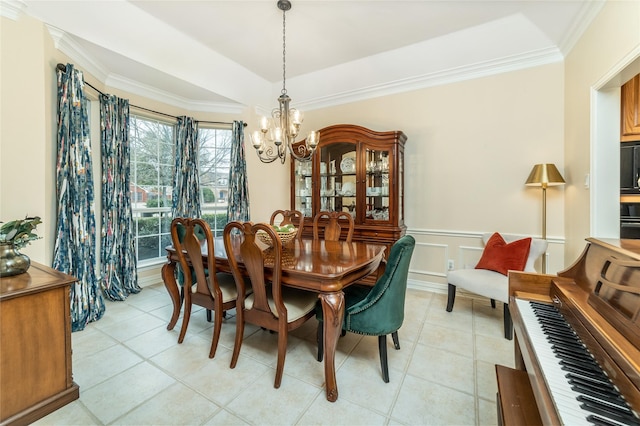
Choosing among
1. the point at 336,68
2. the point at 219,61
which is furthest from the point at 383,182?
the point at 219,61

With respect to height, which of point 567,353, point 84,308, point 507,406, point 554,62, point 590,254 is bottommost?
point 84,308

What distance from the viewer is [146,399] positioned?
1.60 meters

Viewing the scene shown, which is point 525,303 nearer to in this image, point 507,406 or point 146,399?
point 507,406

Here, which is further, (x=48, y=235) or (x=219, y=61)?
(x=219, y=61)

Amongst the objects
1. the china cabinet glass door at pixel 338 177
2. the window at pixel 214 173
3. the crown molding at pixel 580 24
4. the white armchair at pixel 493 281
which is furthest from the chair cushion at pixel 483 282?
the window at pixel 214 173

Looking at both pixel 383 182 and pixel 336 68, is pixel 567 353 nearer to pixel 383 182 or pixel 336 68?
pixel 383 182

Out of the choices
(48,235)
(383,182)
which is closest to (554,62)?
(383,182)

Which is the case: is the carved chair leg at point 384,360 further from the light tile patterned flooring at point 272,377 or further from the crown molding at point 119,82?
the crown molding at point 119,82

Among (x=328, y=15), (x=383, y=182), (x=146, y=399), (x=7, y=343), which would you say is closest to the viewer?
(x=7, y=343)

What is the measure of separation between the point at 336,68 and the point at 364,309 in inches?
127

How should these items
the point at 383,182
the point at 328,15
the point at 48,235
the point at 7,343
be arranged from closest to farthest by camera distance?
1. the point at 7,343
2. the point at 48,235
3. the point at 328,15
4. the point at 383,182

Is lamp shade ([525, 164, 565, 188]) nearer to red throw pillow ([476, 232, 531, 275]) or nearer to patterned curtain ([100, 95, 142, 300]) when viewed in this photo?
red throw pillow ([476, 232, 531, 275])

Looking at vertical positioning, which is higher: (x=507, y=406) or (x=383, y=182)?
(x=383, y=182)

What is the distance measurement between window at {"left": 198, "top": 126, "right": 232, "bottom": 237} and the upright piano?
12.6 feet
